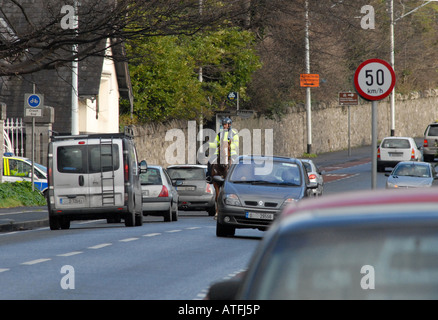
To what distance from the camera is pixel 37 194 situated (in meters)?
29.8

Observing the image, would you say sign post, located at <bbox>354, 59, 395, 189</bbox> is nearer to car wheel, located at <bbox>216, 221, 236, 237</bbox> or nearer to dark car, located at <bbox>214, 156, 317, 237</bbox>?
dark car, located at <bbox>214, 156, 317, 237</bbox>

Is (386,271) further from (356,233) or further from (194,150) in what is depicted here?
(194,150)

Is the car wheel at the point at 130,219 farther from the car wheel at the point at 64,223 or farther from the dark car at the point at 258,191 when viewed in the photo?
the dark car at the point at 258,191

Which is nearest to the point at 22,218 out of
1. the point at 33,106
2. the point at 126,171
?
the point at 126,171

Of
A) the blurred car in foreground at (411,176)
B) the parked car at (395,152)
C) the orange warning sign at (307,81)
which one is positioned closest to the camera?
the blurred car in foreground at (411,176)

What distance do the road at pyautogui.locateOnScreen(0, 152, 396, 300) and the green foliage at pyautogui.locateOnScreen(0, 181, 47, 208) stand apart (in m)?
7.35

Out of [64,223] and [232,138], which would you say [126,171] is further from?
[232,138]

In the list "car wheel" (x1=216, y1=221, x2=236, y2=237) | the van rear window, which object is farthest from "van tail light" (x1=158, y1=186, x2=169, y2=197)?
"car wheel" (x1=216, y1=221, x2=236, y2=237)

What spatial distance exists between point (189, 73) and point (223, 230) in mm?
23225

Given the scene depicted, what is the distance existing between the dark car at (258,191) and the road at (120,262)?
1.30ft

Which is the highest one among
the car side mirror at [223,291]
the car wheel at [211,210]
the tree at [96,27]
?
the tree at [96,27]

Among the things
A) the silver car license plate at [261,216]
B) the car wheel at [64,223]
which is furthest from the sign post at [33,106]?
the silver car license plate at [261,216]

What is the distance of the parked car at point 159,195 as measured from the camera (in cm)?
2478

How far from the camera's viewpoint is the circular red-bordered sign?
14.1 meters
